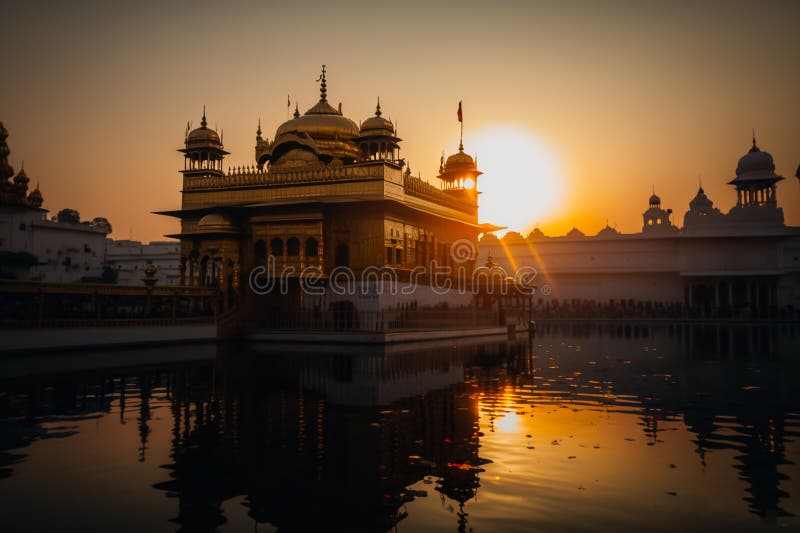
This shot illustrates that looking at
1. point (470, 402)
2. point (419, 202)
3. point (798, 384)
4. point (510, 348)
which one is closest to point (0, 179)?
point (419, 202)

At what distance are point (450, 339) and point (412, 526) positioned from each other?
77.3ft

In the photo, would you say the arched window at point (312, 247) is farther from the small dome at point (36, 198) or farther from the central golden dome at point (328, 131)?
the small dome at point (36, 198)

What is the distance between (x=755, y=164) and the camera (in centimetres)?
6662

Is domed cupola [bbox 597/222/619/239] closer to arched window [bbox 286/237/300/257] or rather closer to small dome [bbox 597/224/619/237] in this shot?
small dome [bbox 597/224/619/237]

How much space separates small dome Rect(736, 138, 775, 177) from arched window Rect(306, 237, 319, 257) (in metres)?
52.9

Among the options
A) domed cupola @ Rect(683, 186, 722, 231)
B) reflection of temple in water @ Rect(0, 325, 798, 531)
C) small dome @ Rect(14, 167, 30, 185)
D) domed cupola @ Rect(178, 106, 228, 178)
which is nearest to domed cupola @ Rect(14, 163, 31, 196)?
small dome @ Rect(14, 167, 30, 185)

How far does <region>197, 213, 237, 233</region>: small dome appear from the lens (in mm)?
30344

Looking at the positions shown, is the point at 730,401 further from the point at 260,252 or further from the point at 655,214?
the point at 655,214

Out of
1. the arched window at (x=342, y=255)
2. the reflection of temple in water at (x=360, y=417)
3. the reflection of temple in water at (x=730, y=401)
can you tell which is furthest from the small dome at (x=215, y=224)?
the reflection of temple in water at (x=730, y=401)

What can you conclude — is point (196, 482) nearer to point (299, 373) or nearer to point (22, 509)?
point (22, 509)

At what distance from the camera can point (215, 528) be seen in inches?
215

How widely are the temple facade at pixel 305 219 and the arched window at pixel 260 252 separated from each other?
1.8 inches

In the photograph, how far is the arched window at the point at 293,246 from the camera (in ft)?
101

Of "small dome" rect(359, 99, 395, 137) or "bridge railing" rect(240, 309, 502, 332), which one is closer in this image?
"bridge railing" rect(240, 309, 502, 332)
